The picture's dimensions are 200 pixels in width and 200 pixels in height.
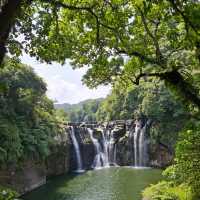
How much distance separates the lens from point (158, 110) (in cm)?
3553

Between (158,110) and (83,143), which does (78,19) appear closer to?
(158,110)

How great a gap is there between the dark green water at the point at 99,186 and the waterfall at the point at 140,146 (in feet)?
12.5

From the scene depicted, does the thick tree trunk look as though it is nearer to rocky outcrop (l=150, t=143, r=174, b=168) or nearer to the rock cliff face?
the rock cliff face

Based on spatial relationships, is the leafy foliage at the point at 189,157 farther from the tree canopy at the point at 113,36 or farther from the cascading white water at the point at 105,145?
the cascading white water at the point at 105,145

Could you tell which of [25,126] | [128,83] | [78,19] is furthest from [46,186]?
[78,19]

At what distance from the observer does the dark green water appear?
2303cm

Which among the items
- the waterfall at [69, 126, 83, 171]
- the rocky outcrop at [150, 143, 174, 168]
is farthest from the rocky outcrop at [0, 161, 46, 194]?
the rocky outcrop at [150, 143, 174, 168]

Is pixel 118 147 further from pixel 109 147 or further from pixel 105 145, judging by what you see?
pixel 105 145

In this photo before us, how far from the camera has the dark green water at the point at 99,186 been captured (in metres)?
23.0

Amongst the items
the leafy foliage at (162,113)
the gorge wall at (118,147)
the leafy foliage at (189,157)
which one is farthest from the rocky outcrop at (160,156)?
the leafy foliage at (189,157)

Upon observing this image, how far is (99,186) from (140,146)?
43.6 feet

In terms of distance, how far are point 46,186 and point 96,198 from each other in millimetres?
6420

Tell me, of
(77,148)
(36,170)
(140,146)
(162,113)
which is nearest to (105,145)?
(77,148)

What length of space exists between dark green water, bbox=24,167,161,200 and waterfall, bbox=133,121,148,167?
3.81 m
